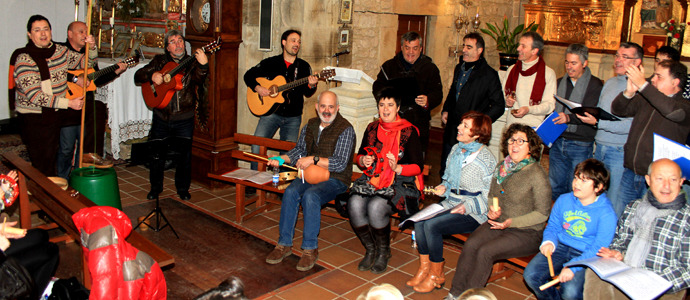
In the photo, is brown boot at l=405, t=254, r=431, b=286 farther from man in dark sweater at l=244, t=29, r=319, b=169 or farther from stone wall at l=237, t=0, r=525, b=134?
stone wall at l=237, t=0, r=525, b=134

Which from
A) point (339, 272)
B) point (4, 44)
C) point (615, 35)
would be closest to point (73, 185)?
point (339, 272)

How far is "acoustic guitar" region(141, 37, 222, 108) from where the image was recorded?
6148mm

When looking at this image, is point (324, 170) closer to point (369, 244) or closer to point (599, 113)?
point (369, 244)

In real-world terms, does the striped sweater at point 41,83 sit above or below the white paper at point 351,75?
below

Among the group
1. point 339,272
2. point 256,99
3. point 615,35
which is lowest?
point 339,272

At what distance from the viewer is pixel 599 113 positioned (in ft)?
15.6

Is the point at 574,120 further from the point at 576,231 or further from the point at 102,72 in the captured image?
the point at 102,72

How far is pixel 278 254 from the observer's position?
5.01m

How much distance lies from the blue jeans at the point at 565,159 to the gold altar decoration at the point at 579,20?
19.7 ft

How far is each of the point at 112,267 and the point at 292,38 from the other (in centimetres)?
365

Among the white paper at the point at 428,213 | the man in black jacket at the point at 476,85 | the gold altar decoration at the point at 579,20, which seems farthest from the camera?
the gold altar decoration at the point at 579,20

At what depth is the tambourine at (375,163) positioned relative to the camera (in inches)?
189

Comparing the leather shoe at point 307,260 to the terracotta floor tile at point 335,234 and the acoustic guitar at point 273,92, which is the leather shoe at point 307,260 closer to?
the terracotta floor tile at point 335,234

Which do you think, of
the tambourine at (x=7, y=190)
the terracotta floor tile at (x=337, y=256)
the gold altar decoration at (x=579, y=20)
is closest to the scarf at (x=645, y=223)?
the terracotta floor tile at (x=337, y=256)
